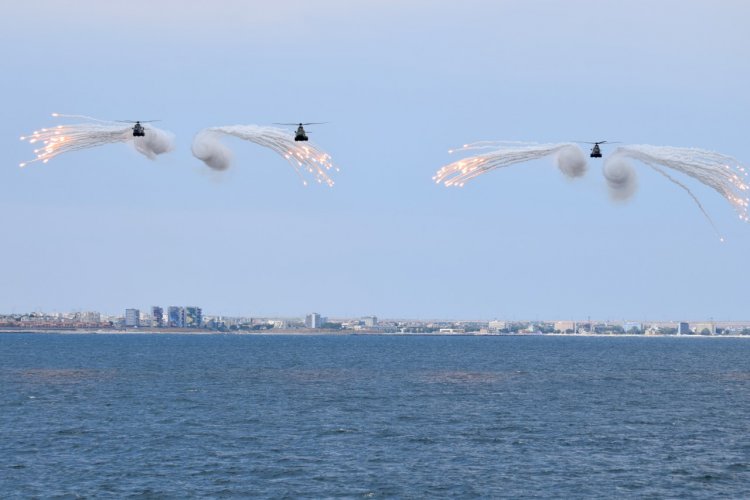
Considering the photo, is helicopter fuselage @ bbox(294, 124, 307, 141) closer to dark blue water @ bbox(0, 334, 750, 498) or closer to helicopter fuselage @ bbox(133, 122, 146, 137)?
helicopter fuselage @ bbox(133, 122, 146, 137)

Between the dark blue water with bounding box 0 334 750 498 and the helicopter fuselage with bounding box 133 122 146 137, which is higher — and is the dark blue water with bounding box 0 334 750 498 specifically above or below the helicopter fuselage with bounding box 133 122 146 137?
below

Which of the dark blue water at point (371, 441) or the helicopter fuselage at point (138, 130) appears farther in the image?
the dark blue water at point (371, 441)

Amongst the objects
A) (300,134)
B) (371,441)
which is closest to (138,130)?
(300,134)

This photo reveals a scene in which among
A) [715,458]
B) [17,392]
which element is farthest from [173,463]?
[17,392]

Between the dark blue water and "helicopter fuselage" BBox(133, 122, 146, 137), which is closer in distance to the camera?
"helicopter fuselage" BBox(133, 122, 146, 137)

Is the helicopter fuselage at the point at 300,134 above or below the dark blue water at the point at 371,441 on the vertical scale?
above

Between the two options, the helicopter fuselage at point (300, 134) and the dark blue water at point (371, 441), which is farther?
the dark blue water at point (371, 441)

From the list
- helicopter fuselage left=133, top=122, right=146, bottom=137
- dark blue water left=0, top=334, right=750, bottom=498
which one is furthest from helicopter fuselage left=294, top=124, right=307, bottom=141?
dark blue water left=0, top=334, right=750, bottom=498

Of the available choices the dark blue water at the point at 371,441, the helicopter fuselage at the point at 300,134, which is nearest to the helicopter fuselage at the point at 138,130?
the helicopter fuselage at the point at 300,134

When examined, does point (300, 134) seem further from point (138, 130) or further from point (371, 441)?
point (371, 441)

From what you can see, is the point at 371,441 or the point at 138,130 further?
the point at 371,441

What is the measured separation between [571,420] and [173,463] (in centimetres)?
5181

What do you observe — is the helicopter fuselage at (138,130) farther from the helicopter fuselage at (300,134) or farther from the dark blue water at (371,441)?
the dark blue water at (371,441)

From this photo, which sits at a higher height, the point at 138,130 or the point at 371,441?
the point at 138,130
